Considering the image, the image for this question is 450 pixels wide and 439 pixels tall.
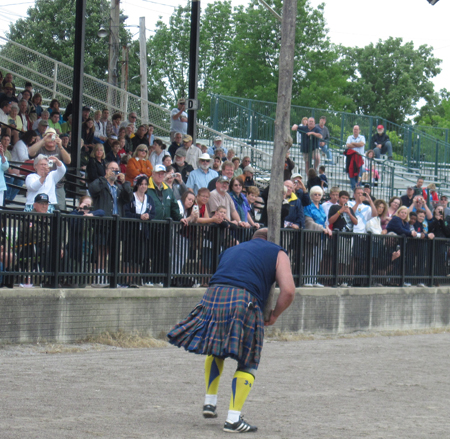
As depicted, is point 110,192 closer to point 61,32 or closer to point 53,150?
point 53,150

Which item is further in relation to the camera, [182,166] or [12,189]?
[182,166]

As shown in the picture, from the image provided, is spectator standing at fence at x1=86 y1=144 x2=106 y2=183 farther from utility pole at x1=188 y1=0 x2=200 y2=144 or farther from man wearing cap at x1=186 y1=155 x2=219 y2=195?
utility pole at x1=188 y1=0 x2=200 y2=144

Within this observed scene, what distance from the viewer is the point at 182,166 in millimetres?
16234

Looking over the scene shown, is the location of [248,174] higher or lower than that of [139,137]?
lower

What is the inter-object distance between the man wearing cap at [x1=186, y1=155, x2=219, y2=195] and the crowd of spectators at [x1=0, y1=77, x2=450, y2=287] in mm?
19

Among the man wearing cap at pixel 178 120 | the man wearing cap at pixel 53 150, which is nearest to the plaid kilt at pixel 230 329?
the man wearing cap at pixel 53 150

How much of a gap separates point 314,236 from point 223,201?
7.02 ft

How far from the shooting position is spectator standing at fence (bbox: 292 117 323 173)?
70.8 ft

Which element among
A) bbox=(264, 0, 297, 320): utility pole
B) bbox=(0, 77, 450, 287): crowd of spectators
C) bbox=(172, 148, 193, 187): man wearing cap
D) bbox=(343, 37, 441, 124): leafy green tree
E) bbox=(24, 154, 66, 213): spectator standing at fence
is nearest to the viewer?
bbox=(24, 154, 66, 213): spectator standing at fence

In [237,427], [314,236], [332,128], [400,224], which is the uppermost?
[332,128]

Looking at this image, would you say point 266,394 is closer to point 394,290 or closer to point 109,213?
point 109,213

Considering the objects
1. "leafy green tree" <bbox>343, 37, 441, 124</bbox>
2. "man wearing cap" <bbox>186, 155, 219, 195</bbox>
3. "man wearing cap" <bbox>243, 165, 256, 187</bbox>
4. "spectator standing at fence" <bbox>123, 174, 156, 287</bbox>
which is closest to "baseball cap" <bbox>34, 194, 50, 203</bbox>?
"spectator standing at fence" <bbox>123, 174, 156, 287</bbox>

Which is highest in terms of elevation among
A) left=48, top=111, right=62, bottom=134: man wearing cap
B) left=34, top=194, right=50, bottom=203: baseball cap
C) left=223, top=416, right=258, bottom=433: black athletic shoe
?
left=48, top=111, right=62, bottom=134: man wearing cap

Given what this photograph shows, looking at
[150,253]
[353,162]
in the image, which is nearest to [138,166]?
[150,253]
